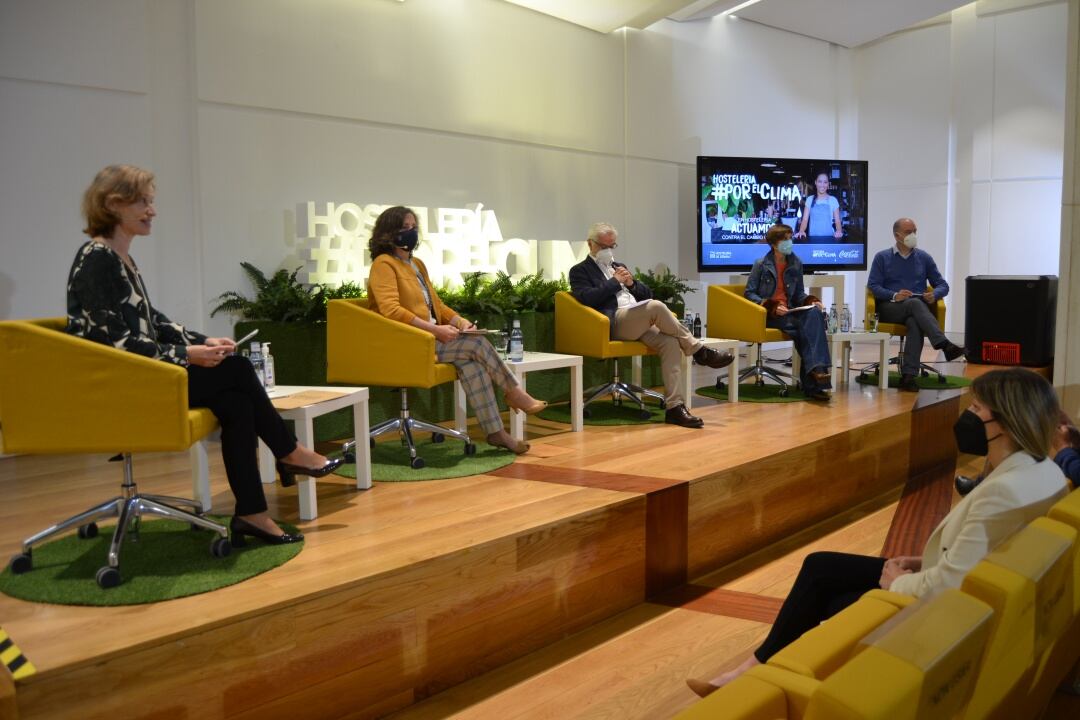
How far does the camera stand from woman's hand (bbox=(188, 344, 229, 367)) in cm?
291

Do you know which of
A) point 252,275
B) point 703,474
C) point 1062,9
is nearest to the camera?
point 703,474

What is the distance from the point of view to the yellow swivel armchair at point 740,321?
637 centimetres

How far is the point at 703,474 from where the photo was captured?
393 cm

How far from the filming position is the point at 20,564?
2.81 meters

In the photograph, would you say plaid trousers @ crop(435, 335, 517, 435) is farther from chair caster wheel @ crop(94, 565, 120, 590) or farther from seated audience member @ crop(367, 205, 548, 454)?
chair caster wheel @ crop(94, 565, 120, 590)

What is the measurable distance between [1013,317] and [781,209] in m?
2.32

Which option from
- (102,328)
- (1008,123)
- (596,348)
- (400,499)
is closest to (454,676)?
(400,499)

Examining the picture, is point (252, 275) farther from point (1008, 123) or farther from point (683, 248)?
point (1008, 123)

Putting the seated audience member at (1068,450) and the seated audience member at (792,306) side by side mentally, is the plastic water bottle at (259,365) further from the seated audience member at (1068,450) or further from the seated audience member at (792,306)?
the seated audience member at (792,306)

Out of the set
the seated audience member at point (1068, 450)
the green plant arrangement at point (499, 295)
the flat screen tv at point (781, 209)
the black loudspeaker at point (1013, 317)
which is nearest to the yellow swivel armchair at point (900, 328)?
the black loudspeaker at point (1013, 317)

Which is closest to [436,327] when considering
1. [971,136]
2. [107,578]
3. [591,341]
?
[591,341]

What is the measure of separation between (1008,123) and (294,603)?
996 centimetres

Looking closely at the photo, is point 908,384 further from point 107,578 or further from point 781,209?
point 107,578

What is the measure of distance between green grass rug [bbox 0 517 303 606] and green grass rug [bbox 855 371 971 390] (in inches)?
208
